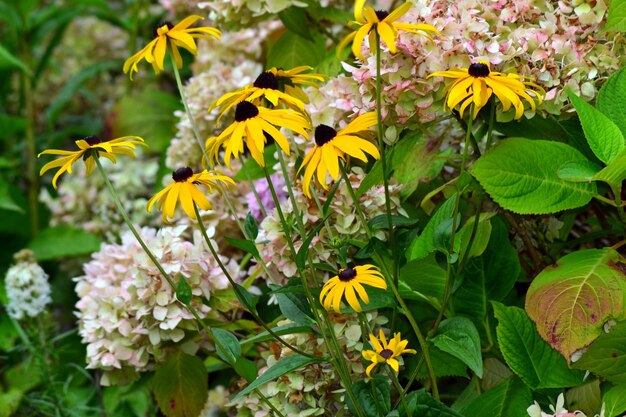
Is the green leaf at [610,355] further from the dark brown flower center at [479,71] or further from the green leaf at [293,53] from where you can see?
the green leaf at [293,53]

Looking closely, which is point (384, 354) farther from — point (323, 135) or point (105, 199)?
point (105, 199)

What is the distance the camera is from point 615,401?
945 millimetres

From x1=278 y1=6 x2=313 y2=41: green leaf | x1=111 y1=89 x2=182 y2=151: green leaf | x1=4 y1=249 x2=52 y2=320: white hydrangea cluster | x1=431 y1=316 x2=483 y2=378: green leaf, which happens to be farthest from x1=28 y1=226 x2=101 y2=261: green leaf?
x1=431 y1=316 x2=483 y2=378: green leaf

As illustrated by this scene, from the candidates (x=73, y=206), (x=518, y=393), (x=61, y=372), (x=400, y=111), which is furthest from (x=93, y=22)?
(x=518, y=393)

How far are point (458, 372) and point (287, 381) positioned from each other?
0.21 meters

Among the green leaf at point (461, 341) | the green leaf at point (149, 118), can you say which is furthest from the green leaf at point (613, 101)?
the green leaf at point (149, 118)

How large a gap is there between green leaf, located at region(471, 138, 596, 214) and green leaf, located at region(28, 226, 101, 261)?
3.40 ft

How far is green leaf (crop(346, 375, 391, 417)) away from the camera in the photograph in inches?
36.2

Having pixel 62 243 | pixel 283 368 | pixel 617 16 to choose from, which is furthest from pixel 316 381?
pixel 62 243

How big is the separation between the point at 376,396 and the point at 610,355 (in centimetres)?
25

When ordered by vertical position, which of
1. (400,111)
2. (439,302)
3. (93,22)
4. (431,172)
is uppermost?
(93,22)

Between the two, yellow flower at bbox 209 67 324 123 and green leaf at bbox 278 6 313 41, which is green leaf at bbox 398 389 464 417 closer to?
yellow flower at bbox 209 67 324 123

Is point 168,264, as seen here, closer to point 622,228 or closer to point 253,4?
point 253,4

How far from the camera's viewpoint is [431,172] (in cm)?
118
